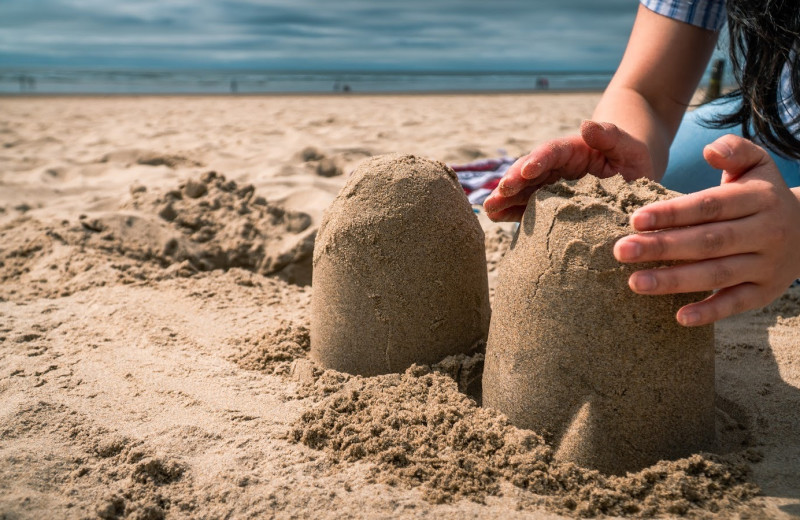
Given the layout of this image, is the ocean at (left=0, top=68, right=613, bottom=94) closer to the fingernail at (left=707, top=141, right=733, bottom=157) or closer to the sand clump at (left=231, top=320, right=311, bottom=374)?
the sand clump at (left=231, top=320, right=311, bottom=374)

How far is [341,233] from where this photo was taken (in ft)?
6.90

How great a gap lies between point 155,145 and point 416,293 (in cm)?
532

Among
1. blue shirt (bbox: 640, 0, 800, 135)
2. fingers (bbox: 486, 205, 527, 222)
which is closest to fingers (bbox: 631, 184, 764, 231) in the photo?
fingers (bbox: 486, 205, 527, 222)

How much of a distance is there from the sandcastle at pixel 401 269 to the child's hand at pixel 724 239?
0.69m

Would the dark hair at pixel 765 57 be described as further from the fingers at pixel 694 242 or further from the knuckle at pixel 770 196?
the fingers at pixel 694 242

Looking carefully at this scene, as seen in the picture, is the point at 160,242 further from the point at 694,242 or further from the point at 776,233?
the point at 776,233

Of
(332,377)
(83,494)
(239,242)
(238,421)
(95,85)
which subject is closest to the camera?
(83,494)

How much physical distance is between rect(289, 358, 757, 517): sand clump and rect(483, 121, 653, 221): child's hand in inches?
22.3

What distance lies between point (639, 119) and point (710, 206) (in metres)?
1.05

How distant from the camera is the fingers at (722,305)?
1.49 m

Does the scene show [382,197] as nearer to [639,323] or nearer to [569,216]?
[569,216]

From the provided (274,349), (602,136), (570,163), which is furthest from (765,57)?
(274,349)

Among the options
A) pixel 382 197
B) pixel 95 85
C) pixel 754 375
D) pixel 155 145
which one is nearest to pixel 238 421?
pixel 382 197

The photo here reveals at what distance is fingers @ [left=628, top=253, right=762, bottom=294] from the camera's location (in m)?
1.47
